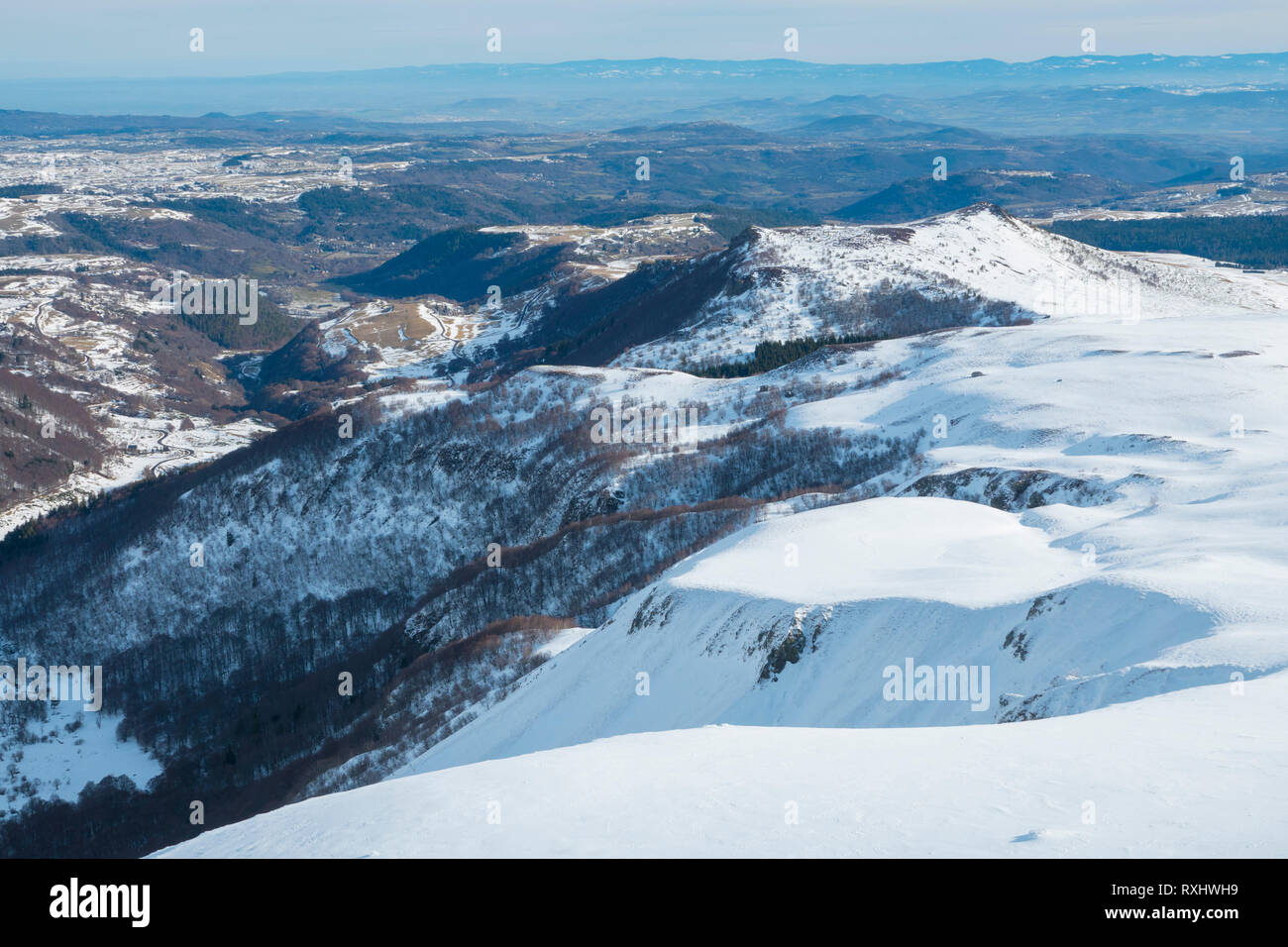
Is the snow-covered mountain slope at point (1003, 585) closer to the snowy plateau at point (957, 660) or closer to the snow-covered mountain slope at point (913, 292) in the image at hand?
the snowy plateau at point (957, 660)

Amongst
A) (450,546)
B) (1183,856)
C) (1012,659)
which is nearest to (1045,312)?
(450,546)

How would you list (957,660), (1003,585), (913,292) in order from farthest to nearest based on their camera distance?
(913,292)
(1003,585)
(957,660)

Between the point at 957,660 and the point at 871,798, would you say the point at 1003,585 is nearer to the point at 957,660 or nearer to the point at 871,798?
the point at 957,660

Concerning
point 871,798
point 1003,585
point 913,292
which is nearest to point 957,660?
point 1003,585
